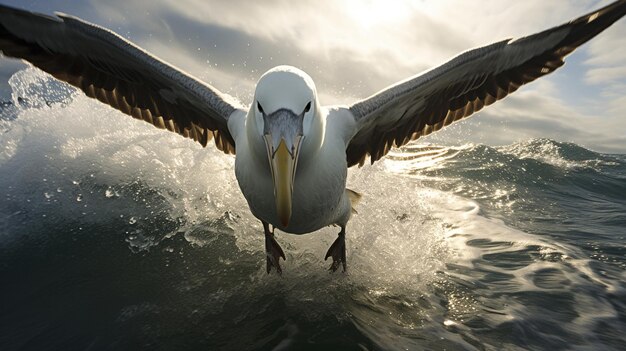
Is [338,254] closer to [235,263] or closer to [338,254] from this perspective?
Answer: [338,254]

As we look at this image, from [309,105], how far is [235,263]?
2.82 metres

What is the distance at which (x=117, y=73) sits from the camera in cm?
481

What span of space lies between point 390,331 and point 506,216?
6.40 meters

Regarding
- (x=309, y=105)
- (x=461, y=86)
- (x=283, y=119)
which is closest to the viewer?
(x=283, y=119)

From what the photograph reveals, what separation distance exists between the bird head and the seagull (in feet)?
0.10

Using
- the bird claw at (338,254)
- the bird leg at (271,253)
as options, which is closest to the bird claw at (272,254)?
the bird leg at (271,253)

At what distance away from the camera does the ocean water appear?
353 centimetres

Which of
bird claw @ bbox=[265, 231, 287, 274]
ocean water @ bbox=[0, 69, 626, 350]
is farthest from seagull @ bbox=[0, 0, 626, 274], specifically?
ocean water @ bbox=[0, 69, 626, 350]

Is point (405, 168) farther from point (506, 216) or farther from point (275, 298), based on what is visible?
point (275, 298)

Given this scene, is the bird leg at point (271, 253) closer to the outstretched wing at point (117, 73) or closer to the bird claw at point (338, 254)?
the bird claw at point (338, 254)

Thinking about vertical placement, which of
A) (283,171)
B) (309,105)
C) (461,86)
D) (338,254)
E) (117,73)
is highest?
(117,73)

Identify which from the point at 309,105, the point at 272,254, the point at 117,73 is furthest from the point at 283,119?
the point at 117,73

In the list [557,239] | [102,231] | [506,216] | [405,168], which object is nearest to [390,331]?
[102,231]

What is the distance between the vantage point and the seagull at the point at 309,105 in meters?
3.13
